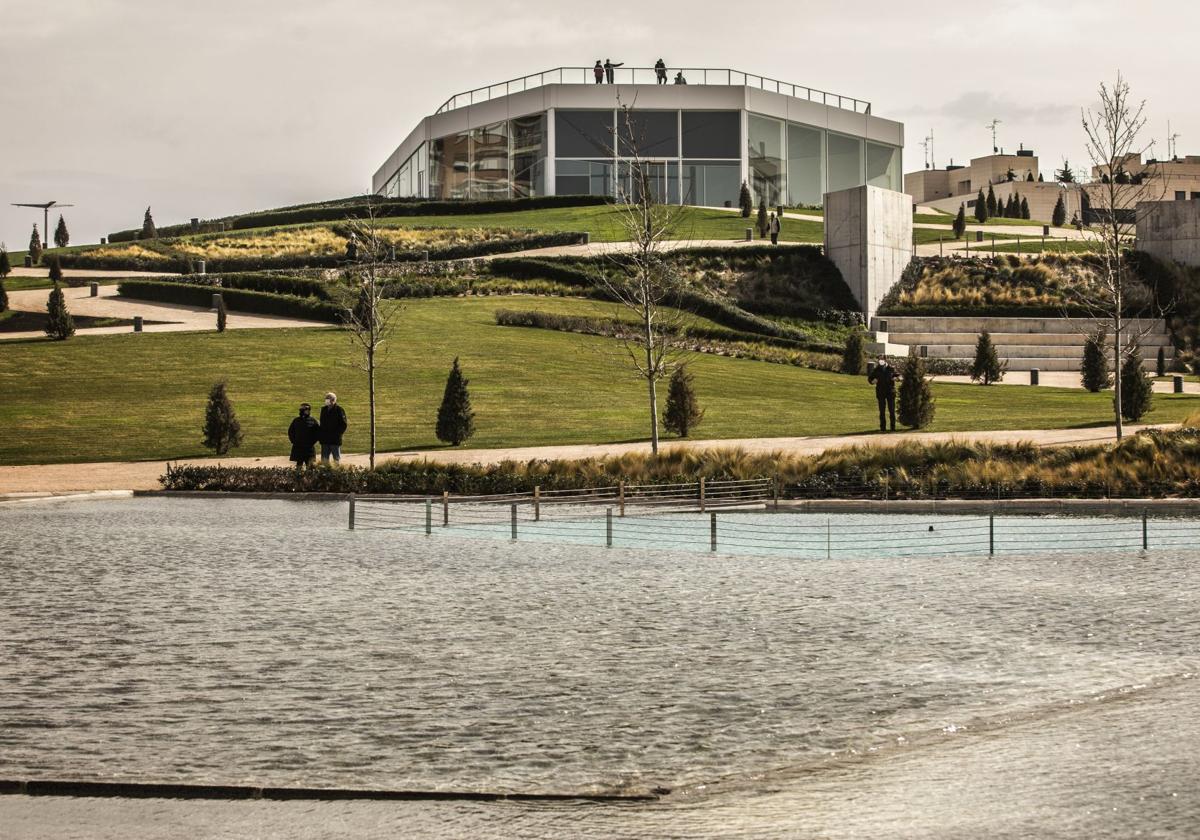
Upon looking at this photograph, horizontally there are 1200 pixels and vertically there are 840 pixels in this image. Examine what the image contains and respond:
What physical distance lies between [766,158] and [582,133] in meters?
11.9

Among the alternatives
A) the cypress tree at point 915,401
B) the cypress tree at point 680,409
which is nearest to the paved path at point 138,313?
the cypress tree at point 680,409

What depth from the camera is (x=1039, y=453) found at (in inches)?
905

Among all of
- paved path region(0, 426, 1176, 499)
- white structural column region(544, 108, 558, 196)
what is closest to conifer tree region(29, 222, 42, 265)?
white structural column region(544, 108, 558, 196)

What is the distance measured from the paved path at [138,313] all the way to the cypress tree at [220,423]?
17957mm

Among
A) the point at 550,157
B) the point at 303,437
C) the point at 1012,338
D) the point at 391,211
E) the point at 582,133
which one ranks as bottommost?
the point at 303,437

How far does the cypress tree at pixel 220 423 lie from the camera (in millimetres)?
29078

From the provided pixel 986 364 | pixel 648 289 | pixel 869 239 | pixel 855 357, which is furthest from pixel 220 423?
pixel 869 239

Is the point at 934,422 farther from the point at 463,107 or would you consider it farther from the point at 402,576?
the point at 463,107

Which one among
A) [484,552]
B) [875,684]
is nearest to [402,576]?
[484,552]

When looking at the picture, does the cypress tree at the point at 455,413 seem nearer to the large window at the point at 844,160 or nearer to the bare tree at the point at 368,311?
the bare tree at the point at 368,311

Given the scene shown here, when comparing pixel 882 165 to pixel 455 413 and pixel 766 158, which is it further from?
pixel 455 413

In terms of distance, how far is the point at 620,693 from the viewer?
916 centimetres

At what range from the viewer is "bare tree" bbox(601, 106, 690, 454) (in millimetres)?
29938

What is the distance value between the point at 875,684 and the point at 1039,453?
48.0 feet
